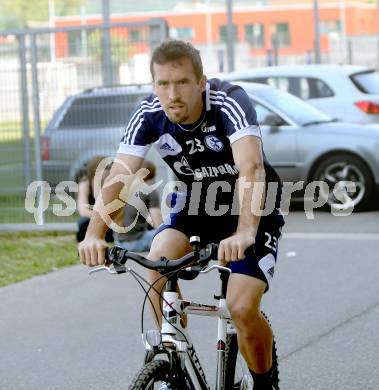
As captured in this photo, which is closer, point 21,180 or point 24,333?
point 24,333

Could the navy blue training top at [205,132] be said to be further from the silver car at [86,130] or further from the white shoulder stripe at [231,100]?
the silver car at [86,130]

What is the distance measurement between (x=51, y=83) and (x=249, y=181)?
31.4 feet

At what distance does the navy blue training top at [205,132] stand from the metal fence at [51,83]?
331 inches

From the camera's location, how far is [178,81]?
190 inches

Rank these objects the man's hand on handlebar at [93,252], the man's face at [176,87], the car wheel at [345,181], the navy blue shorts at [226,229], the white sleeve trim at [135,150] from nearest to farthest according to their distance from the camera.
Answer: the man's hand on handlebar at [93,252] → the man's face at [176,87] → the white sleeve trim at [135,150] → the navy blue shorts at [226,229] → the car wheel at [345,181]

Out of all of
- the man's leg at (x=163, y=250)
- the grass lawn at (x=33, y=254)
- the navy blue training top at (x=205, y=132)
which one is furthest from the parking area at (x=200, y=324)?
the navy blue training top at (x=205, y=132)

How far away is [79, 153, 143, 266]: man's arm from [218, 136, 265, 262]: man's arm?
0.44 metres

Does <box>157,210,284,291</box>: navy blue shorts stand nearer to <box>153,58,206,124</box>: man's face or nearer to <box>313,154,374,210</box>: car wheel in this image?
<box>153,58,206,124</box>: man's face

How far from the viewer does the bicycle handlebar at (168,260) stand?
4578mm

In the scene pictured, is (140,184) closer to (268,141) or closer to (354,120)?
(268,141)

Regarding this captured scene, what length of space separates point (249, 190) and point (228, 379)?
95cm

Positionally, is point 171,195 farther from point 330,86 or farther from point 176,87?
point 330,86

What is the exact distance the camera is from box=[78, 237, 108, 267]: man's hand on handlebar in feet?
15.5

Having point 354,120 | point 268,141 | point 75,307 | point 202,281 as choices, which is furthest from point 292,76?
point 75,307
